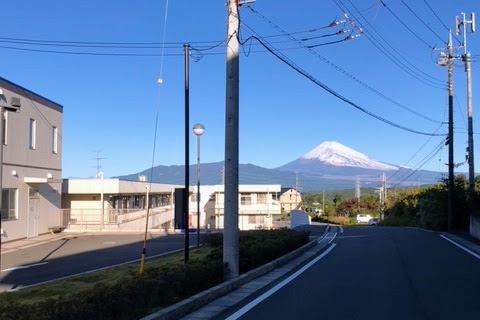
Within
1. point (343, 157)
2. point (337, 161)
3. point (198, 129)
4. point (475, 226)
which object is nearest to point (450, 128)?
point (475, 226)

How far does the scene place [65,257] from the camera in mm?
19219

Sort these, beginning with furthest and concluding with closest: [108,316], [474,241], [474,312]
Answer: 1. [474,241]
2. [474,312]
3. [108,316]

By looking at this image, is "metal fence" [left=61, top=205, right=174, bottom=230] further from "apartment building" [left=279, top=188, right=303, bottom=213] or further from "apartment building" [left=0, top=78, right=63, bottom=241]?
"apartment building" [left=279, top=188, right=303, bottom=213]

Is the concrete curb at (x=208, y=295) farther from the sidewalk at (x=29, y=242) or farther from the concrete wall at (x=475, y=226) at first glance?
the sidewalk at (x=29, y=242)

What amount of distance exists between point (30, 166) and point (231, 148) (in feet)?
62.7

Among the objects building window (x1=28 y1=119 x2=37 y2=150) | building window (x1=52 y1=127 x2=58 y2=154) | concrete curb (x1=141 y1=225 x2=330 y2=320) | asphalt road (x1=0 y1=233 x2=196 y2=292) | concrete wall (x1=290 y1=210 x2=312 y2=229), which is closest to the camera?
concrete curb (x1=141 y1=225 x2=330 y2=320)

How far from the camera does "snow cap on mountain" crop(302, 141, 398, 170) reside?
359ft

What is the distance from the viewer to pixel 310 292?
10.3 meters

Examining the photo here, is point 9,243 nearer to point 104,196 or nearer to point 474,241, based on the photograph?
point 104,196

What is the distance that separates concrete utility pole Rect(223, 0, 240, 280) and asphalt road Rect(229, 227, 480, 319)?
1305 millimetres

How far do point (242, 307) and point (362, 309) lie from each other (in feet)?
6.47

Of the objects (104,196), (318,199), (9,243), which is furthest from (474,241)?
(318,199)

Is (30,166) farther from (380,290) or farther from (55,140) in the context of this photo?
(380,290)

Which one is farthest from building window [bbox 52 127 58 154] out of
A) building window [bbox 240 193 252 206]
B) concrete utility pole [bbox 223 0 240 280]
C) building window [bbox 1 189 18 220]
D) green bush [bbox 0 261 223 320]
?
building window [bbox 240 193 252 206]
